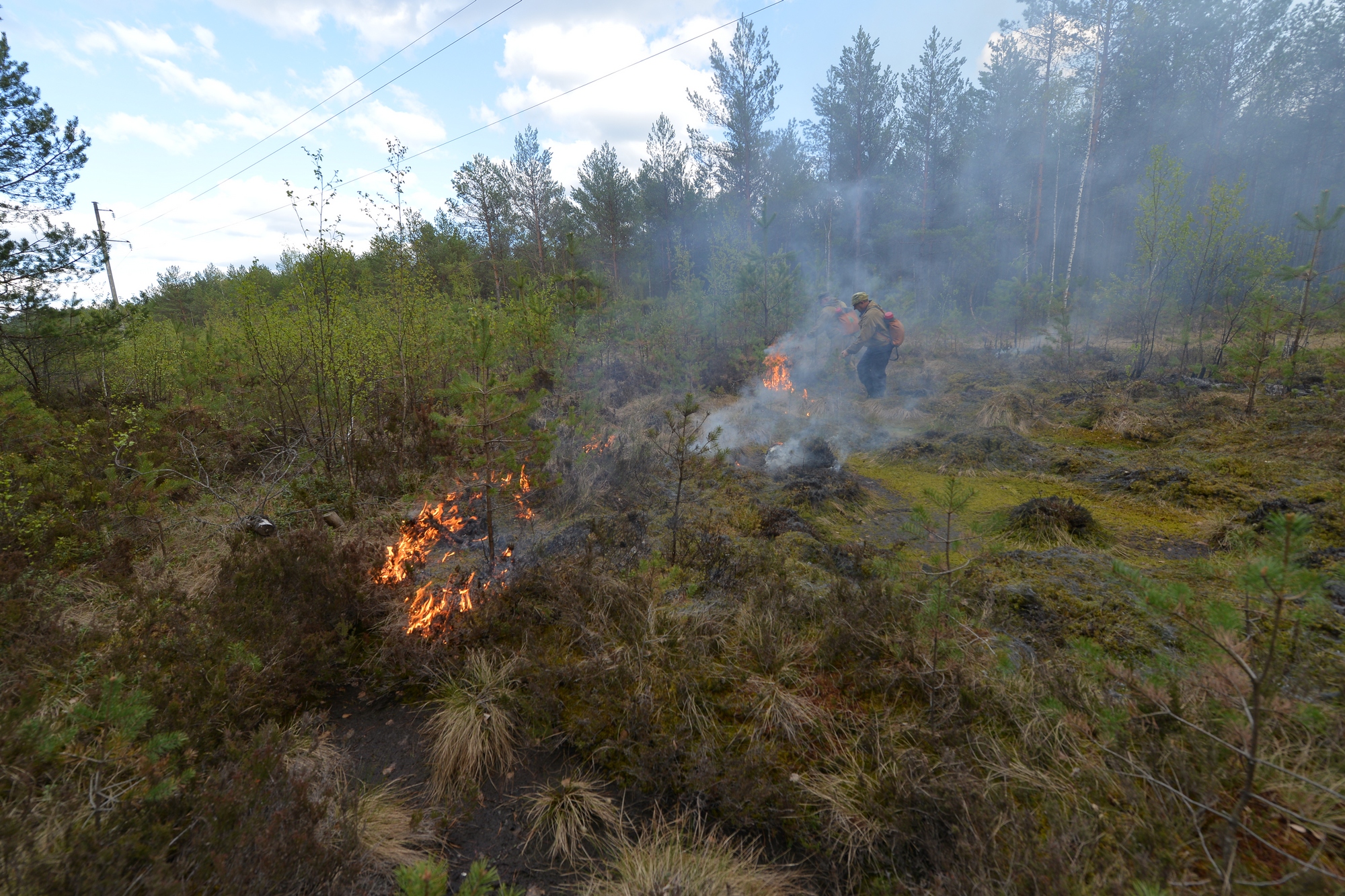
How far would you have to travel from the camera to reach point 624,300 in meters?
14.0

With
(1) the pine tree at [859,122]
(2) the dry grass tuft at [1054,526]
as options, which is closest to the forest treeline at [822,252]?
(1) the pine tree at [859,122]

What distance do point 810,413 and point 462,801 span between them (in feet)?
29.9

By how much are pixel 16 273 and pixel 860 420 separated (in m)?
12.5

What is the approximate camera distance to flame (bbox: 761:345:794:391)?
1166 cm

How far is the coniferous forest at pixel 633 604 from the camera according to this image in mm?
2021

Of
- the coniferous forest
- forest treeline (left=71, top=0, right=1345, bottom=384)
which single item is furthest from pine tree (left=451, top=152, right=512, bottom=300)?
the coniferous forest

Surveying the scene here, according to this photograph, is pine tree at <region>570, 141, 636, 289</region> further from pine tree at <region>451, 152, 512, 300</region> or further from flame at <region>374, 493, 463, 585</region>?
flame at <region>374, 493, 463, 585</region>

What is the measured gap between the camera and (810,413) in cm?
1056

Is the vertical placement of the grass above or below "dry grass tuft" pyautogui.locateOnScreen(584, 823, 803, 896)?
above

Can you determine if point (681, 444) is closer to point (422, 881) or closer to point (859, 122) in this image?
point (422, 881)

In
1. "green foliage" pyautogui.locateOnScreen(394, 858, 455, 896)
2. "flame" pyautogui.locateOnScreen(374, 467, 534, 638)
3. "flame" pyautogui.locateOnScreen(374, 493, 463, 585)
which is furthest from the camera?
"flame" pyautogui.locateOnScreen(374, 493, 463, 585)

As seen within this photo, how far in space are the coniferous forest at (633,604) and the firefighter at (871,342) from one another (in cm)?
54

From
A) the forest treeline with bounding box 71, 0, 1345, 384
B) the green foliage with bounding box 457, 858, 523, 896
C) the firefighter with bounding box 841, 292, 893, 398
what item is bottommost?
the green foliage with bounding box 457, 858, 523, 896

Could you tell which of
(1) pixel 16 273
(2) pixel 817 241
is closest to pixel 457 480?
(1) pixel 16 273
